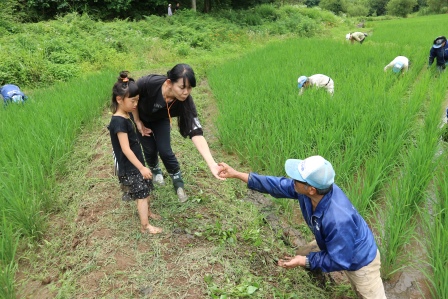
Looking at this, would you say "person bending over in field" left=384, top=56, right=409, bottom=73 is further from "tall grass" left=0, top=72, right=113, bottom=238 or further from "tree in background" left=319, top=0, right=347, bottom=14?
"tree in background" left=319, top=0, right=347, bottom=14

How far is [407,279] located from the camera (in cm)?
196

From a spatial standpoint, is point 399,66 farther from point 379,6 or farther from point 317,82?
point 379,6

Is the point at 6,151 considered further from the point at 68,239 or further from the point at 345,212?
the point at 345,212

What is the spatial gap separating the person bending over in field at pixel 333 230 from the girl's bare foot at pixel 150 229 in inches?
34.9

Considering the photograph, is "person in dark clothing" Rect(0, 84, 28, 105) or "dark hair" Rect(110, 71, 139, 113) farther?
"person in dark clothing" Rect(0, 84, 28, 105)

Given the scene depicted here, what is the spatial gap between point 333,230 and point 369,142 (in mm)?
1760

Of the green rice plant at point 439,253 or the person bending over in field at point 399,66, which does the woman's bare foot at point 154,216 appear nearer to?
the green rice plant at point 439,253

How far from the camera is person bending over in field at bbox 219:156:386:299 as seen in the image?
148cm

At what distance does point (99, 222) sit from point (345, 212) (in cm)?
168

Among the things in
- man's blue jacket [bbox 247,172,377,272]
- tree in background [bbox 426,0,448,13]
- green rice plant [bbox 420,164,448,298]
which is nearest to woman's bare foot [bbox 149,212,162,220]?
man's blue jacket [bbox 247,172,377,272]

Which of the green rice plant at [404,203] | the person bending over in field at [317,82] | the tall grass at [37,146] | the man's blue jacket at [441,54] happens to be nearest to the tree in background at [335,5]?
the man's blue jacket at [441,54]

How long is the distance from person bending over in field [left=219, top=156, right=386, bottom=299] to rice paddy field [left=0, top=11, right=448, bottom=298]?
328 mm

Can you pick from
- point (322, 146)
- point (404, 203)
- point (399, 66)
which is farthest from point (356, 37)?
point (404, 203)

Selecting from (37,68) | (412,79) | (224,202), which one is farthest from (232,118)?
(37,68)
